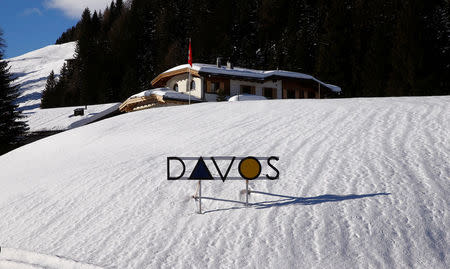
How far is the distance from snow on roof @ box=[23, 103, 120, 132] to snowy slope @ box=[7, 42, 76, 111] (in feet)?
176

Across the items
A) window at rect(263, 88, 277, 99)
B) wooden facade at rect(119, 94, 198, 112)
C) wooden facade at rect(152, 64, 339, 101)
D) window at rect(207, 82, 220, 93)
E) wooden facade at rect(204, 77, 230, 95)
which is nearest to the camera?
wooden facade at rect(119, 94, 198, 112)

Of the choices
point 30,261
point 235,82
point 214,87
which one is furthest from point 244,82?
point 30,261

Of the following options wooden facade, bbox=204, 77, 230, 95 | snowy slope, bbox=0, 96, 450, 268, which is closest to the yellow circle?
snowy slope, bbox=0, 96, 450, 268

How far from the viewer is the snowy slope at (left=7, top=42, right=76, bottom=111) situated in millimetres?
96825

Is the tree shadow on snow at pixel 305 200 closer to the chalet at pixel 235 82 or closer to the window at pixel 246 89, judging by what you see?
the chalet at pixel 235 82

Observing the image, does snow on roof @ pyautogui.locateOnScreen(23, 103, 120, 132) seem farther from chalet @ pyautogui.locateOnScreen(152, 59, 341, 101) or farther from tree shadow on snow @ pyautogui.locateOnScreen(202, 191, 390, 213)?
tree shadow on snow @ pyautogui.locateOnScreen(202, 191, 390, 213)

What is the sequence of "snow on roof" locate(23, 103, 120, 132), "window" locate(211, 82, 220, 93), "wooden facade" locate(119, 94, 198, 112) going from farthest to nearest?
"snow on roof" locate(23, 103, 120, 132), "window" locate(211, 82, 220, 93), "wooden facade" locate(119, 94, 198, 112)

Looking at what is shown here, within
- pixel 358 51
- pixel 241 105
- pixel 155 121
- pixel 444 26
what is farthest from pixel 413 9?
pixel 155 121

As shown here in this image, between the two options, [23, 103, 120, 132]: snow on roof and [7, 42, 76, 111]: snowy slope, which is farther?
[7, 42, 76, 111]: snowy slope

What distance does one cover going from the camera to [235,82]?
31.8 m

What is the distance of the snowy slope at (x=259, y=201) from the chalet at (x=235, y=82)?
1764 centimetres

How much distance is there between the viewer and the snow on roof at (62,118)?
3228cm

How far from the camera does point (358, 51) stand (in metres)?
54.0

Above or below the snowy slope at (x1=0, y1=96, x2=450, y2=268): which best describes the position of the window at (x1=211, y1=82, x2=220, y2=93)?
above
